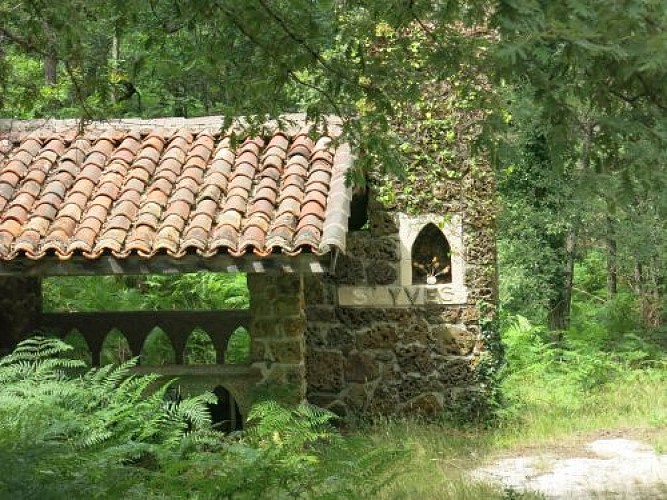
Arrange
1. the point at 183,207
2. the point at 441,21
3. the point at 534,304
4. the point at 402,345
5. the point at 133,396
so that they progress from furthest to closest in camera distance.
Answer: the point at 534,304 < the point at 402,345 < the point at 183,207 < the point at 133,396 < the point at 441,21

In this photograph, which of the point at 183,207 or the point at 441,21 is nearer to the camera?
the point at 441,21

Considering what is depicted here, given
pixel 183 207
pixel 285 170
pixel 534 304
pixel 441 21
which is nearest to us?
pixel 441 21

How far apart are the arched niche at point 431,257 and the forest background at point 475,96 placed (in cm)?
59

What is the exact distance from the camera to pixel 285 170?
33.9 feet

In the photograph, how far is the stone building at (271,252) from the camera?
359 inches

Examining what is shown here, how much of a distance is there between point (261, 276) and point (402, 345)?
259 cm

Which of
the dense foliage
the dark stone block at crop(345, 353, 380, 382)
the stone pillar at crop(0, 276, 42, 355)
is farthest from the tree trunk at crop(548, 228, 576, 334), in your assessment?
the stone pillar at crop(0, 276, 42, 355)

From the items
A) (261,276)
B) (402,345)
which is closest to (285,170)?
(261,276)

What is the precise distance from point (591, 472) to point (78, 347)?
5.21 m

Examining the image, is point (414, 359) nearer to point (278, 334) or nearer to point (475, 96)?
point (278, 334)

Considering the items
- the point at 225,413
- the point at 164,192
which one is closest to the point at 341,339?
the point at 225,413

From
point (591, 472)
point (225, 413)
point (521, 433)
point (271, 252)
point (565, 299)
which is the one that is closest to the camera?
point (271, 252)

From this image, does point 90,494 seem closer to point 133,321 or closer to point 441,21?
point 441,21

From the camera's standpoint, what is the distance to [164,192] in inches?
395
